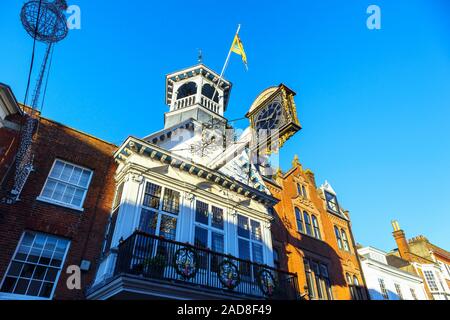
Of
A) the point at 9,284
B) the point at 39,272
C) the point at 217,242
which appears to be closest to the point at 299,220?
the point at 217,242

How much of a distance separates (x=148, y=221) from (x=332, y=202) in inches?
714

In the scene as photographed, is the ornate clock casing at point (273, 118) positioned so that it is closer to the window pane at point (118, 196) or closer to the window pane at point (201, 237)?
the window pane at point (201, 237)

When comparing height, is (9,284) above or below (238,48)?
below

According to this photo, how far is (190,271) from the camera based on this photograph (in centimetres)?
1014

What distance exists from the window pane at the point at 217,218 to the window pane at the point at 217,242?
39 centimetres

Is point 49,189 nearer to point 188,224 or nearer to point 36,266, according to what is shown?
point 36,266

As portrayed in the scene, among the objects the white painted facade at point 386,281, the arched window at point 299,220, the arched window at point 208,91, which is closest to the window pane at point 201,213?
the arched window at point 299,220

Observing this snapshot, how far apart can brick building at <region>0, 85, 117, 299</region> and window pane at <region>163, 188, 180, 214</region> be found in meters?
2.37

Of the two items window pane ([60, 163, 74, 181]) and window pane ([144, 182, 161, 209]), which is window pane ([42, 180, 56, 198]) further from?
window pane ([144, 182, 161, 209])

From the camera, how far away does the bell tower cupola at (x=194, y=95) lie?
19328mm

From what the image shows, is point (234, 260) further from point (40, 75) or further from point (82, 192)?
point (40, 75)

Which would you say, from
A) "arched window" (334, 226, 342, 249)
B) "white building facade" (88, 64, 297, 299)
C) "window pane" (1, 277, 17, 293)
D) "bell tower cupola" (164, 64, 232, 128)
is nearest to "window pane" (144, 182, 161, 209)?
"white building facade" (88, 64, 297, 299)

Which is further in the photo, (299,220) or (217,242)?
(299,220)
